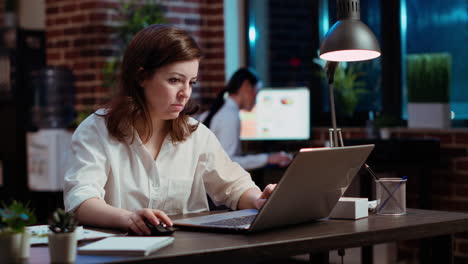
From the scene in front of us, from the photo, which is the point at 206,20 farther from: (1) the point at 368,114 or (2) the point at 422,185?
(2) the point at 422,185

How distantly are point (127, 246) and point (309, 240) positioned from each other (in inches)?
17.6

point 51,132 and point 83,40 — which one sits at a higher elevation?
point 83,40

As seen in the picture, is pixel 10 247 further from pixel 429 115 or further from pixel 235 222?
pixel 429 115

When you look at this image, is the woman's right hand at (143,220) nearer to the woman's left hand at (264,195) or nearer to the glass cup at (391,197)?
the woman's left hand at (264,195)

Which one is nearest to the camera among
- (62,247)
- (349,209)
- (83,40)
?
(62,247)

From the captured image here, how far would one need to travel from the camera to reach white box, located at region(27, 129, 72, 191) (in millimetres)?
5266

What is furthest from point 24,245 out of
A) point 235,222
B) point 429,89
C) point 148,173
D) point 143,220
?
point 429,89

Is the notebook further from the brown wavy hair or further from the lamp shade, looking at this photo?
the lamp shade

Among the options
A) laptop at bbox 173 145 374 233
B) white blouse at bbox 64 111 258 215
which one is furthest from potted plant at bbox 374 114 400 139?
laptop at bbox 173 145 374 233

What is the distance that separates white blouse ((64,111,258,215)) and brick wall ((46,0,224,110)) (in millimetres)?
2735

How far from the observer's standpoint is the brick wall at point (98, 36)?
5.22 m

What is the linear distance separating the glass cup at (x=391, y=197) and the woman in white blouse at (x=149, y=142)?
→ 321 millimetres

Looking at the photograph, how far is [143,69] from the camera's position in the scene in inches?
94.0

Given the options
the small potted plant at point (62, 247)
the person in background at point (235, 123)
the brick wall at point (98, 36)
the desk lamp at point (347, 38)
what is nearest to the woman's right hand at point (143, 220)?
the small potted plant at point (62, 247)
